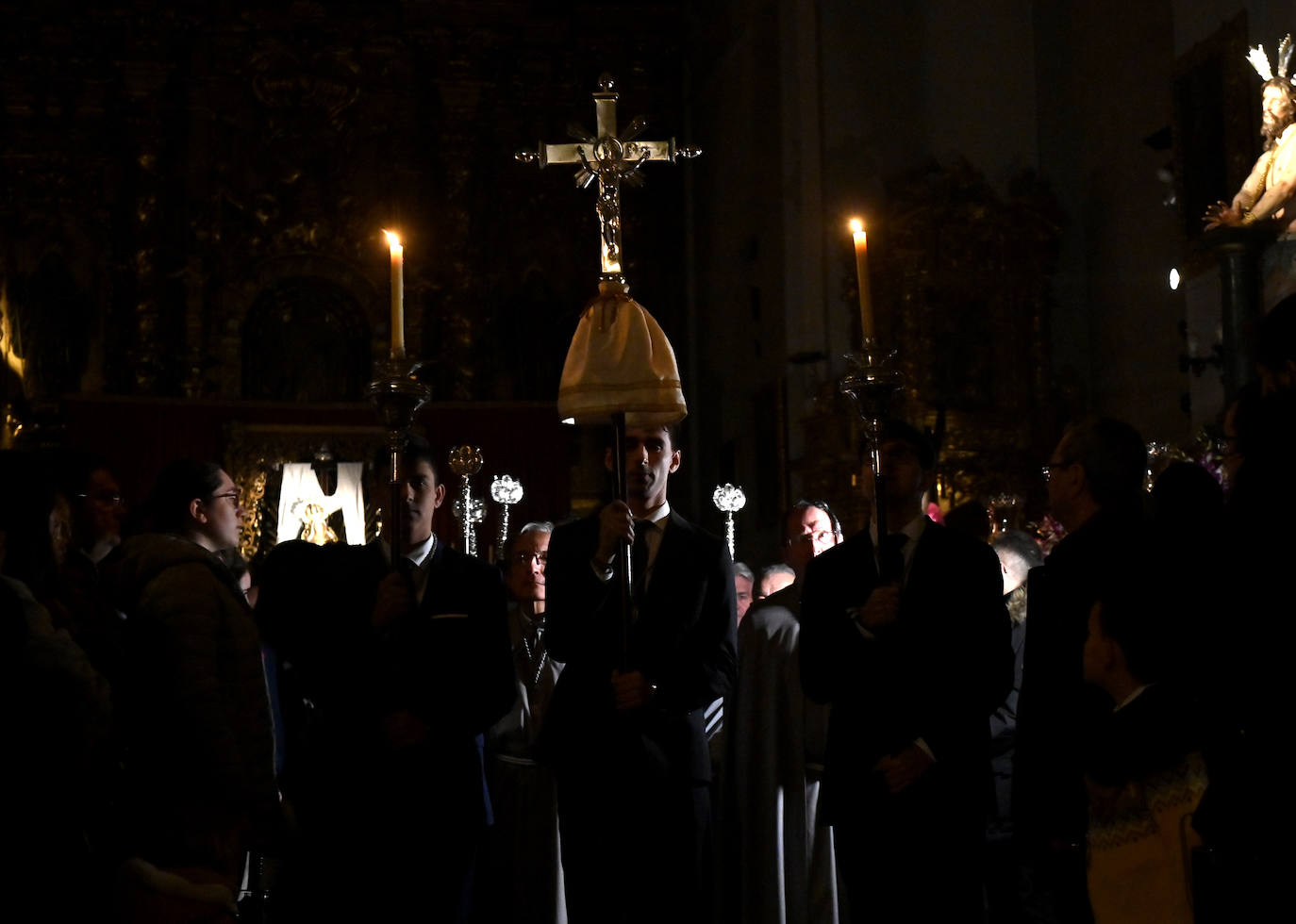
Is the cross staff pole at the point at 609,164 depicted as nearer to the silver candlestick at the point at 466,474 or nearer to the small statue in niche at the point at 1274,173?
the small statue in niche at the point at 1274,173

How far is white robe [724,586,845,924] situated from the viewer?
15.3ft

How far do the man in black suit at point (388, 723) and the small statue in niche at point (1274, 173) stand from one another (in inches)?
218

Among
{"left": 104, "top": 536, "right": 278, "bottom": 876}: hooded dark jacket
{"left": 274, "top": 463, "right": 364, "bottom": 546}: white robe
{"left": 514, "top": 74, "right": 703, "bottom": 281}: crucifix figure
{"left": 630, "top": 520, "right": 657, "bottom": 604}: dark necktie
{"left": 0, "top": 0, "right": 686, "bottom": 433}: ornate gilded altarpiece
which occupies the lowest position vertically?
{"left": 104, "top": 536, "right": 278, "bottom": 876}: hooded dark jacket

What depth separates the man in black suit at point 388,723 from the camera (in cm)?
401

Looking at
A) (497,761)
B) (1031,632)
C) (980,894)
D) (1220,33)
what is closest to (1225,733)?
(1031,632)

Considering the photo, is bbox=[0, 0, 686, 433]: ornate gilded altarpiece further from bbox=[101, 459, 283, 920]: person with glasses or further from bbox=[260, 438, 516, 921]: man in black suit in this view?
bbox=[101, 459, 283, 920]: person with glasses

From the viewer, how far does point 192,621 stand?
354 centimetres

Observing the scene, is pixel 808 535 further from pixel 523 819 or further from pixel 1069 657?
pixel 1069 657

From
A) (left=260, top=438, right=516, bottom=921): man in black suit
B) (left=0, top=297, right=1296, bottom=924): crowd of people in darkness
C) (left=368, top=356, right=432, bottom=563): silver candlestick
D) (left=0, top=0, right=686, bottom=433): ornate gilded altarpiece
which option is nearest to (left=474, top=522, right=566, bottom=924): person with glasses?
(left=0, top=297, right=1296, bottom=924): crowd of people in darkness

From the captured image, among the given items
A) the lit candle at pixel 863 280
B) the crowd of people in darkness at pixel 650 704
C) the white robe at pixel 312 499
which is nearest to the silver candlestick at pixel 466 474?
the crowd of people in darkness at pixel 650 704

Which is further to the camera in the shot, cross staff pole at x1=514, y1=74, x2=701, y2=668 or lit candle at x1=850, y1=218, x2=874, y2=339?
cross staff pole at x1=514, y1=74, x2=701, y2=668

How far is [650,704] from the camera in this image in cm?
395

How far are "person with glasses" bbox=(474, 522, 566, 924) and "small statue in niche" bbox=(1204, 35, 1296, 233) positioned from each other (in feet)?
16.1

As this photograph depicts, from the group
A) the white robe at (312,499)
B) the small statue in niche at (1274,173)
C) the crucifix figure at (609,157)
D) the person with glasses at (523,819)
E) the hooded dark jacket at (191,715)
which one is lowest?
the person with glasses at (523,819)
